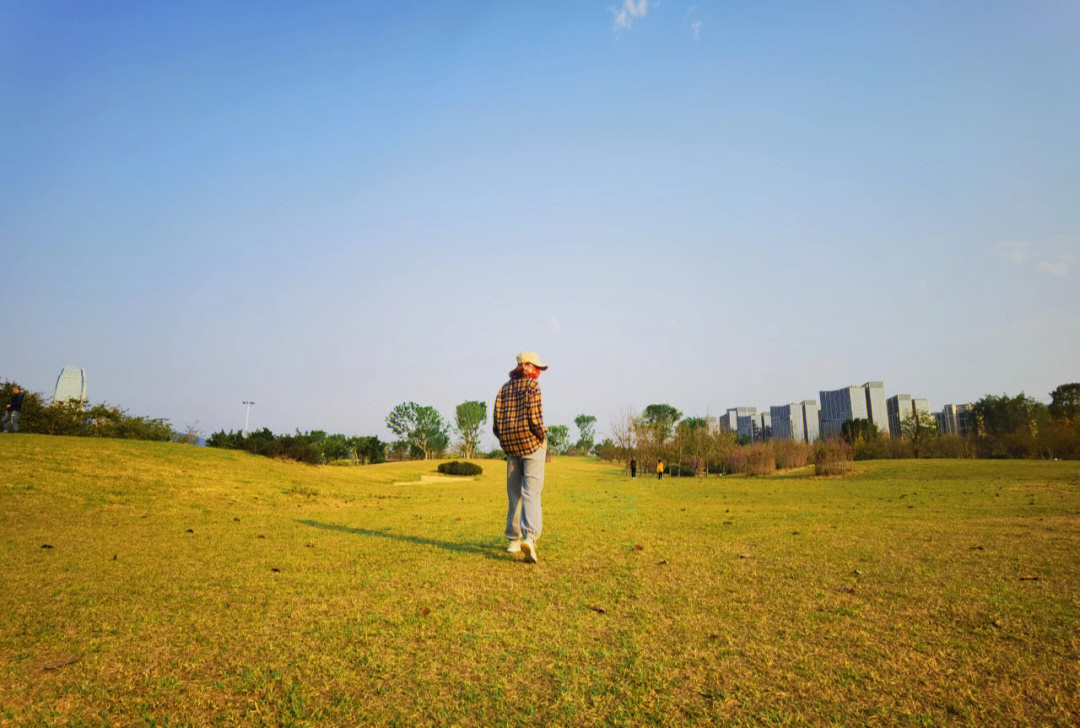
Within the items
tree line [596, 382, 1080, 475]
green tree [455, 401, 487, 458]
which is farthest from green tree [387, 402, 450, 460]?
tree line [596, 382, 1080, 475]

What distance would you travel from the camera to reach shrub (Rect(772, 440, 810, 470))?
34219mm

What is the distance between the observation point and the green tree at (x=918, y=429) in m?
38.0

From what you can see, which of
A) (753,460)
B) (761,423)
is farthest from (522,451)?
(761,423)

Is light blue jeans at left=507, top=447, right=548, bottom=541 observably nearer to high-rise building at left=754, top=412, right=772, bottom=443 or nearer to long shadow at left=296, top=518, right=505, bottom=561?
long shadow at left=296, top=518, right=505, bottom=561

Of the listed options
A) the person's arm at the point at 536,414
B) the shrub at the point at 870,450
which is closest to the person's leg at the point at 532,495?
the person's arm at the point at 536,414

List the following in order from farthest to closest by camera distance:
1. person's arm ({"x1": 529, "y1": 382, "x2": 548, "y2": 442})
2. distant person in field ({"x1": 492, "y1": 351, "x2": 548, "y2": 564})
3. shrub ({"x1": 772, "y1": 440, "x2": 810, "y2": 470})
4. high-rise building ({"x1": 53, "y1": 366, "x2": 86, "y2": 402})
A: high-rise building ({"x1": 53, "y1": 366, "x2": 86, "y2": 402}) < shrub ({"x1": 772, "y1": 440, "x2": 810, "y2": 470}) < person's arm ({"x1": 529, "y1": 382, "x2": 548, "y2": 442}) < distant person in field ({"x1": 492, "y1": 351, "x2": 548, "y2": 564})

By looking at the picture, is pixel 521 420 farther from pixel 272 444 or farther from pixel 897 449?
pixel 897 449

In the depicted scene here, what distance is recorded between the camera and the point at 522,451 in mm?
6254

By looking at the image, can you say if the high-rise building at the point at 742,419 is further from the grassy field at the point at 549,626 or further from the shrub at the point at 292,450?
the grassy field at the point at 549,626

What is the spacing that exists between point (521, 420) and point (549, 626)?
2.80 m

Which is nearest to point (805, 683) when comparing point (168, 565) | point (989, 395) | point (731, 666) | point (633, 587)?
point (731, 666)

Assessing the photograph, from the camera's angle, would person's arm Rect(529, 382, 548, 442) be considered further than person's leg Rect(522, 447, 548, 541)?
Yes

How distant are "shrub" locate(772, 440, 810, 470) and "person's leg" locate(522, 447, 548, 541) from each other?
3221 centimetres

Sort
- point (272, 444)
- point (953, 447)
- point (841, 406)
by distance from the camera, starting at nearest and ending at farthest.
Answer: point (272, 444) → point (953, 447) → point (841, 406)
